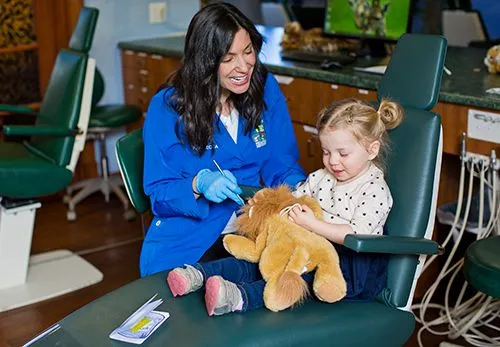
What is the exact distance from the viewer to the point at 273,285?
73.4 inches

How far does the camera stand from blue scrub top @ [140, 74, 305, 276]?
2137 millimetres

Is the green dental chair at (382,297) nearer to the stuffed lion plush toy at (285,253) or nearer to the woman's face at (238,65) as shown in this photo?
the stuffed lion plush toy at (285,253)

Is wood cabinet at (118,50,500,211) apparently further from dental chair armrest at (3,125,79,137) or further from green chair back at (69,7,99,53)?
dental chair armrest at (3,125,79,137)

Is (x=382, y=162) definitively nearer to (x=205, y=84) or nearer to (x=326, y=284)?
(x=326, y=284)

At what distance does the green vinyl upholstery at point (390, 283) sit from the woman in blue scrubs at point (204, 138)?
17 cm

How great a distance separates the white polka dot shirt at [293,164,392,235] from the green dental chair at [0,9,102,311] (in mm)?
1382

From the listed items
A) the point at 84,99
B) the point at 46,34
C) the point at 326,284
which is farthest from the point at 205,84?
the point at 46,34

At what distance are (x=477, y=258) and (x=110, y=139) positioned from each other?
8.80ft

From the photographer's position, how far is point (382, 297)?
195cm

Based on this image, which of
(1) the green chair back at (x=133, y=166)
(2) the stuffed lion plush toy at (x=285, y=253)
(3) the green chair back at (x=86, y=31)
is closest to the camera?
(2) the stuffed lion plush toy at (x=285, y=253)

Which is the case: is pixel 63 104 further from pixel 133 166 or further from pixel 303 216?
pixel 303 216

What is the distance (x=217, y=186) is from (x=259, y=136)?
0.32 meters

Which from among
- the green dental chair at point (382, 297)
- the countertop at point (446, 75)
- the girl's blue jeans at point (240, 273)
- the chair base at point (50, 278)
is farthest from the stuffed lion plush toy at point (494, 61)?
the chair base at point (50, 278)

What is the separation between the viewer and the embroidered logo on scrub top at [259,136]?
90.0 inches
